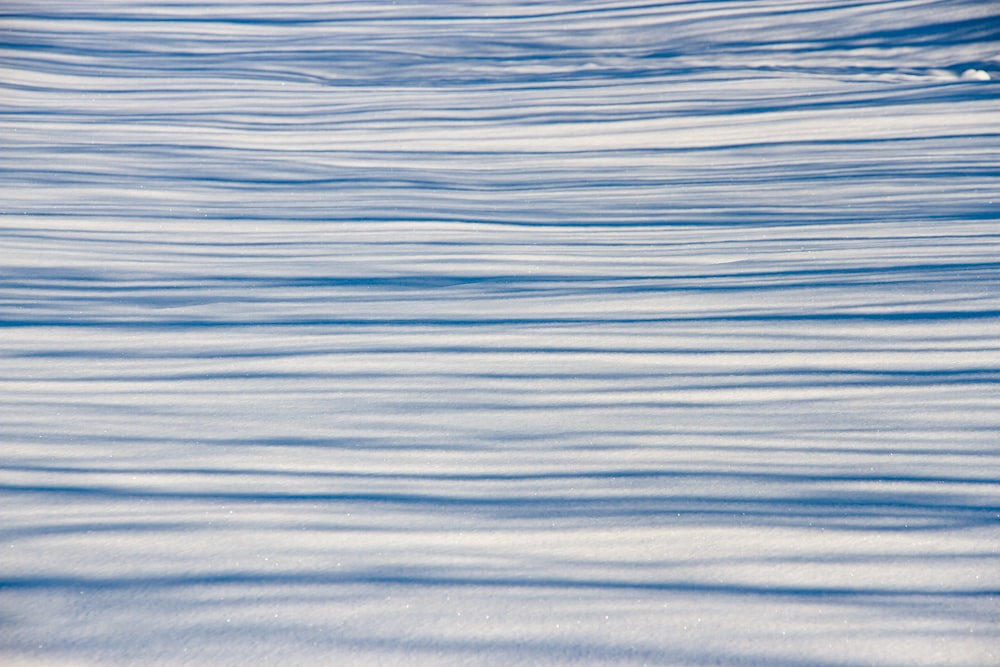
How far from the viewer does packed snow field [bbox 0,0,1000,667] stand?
677 millimetres

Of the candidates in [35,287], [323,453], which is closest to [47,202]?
[35,287]

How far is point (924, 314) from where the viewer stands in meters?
1.11

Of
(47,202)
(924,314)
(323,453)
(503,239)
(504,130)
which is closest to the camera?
(323,453)

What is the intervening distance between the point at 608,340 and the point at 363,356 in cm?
28

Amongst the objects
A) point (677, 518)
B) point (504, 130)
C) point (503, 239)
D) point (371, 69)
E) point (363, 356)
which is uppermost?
point (371, 69)

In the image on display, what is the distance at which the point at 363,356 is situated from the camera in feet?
3.42

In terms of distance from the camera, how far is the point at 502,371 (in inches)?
39.7

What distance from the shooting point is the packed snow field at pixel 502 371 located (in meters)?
0.68

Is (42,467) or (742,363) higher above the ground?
(742,363)

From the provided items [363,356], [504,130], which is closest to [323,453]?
[363,356]

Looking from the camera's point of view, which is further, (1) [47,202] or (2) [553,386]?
(1) [47,202]

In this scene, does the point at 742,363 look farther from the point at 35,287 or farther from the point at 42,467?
the point at 35,287

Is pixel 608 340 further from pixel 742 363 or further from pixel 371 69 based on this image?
pixel 371 69

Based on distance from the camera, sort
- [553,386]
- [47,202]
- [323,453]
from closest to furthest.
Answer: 1. [323,453]
2. [553,386]
3. [47,202]
